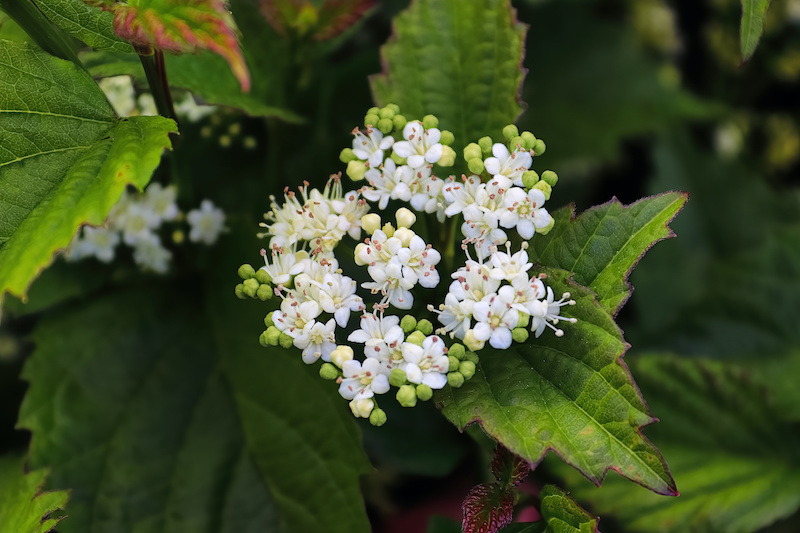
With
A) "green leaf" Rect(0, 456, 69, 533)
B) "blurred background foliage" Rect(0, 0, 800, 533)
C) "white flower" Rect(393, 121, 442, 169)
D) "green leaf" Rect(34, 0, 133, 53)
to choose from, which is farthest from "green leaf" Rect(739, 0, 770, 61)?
"green leaf" Rect(0, 456, 69, 533)

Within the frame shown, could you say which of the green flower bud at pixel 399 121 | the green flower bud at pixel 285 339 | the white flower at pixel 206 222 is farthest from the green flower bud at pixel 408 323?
the white flower at pixel 206 222

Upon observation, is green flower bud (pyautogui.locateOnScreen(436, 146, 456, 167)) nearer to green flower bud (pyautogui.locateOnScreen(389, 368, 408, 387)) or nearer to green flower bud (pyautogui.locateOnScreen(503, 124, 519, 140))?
green flower bud (pyautogui.locateOnScreen(503, 124, 519, 140))

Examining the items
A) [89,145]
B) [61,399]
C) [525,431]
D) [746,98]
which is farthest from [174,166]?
[746,98]

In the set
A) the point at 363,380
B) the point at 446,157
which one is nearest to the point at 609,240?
the point at 446,157

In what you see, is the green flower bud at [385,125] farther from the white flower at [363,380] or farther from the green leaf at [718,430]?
the green leaf at [718,430]

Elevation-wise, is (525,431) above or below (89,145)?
below

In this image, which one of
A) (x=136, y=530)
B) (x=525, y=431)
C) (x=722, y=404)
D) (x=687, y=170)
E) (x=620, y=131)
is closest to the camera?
(x=525, y=431)

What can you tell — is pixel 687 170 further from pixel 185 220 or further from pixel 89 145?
pixel 89 145

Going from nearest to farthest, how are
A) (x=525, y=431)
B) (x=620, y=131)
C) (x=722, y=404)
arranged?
(x=525, y=431) → (x=722, y=404) → (x=620, y=131)

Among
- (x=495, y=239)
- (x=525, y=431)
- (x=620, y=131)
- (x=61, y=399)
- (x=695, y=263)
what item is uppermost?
(x=495, y=239)
